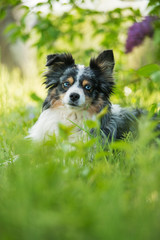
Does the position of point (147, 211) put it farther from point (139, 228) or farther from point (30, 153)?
point (30, 153)

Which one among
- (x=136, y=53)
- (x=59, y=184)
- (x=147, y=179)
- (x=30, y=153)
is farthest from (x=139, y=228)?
(x=136, y=53)

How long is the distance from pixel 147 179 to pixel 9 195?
693mm

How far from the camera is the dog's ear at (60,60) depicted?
3362 mm

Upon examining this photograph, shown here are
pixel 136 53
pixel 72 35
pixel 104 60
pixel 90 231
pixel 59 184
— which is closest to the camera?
Result: pixel 90 231

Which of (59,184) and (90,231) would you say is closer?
(90,231)

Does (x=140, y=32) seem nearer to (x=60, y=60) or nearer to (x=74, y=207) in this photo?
(x=60, y=60)

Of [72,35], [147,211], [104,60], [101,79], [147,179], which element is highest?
[72,35]

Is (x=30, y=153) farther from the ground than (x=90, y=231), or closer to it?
farther from the ground

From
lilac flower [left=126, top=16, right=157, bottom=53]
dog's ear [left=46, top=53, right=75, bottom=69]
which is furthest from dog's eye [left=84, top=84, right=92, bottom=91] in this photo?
lilac flower [left=126, top=16, right=157, bottom=53]

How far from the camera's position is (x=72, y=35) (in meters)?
5.24

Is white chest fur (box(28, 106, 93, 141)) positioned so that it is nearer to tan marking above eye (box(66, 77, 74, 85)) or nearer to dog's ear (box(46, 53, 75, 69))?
tan marking above eye (box(66, 77, 74, 85))

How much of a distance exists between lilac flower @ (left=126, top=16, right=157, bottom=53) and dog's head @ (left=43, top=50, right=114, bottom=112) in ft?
1.35

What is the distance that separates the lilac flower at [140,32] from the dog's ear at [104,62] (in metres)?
0.41

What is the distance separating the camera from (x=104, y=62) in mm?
3471
